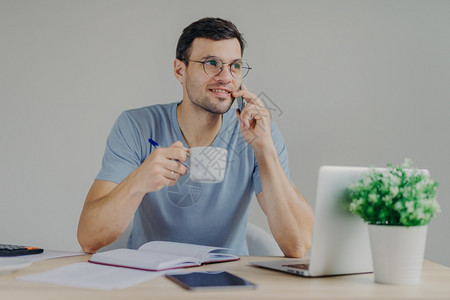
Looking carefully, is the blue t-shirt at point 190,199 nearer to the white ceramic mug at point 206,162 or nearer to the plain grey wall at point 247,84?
the white ceramic mug at point 206,162

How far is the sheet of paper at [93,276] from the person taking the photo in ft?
3.12

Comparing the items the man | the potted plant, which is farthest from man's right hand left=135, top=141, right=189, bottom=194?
the potted plant

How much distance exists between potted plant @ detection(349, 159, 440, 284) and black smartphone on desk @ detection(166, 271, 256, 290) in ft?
0.95

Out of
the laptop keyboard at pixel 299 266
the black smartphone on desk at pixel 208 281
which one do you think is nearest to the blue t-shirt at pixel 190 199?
the laptop keyboard at pixel 299 266

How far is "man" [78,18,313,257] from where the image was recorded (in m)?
1.74

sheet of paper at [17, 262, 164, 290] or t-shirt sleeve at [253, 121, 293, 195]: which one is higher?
t-shirt sleeve at [253, 121, 293, 195]

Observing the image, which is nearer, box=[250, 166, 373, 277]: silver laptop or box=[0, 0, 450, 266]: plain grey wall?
box=[250, 166, 373, 277]: silver laptop

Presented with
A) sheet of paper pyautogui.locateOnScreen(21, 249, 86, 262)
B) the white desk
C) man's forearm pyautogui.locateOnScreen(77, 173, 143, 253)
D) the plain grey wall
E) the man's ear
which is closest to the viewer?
the white desk

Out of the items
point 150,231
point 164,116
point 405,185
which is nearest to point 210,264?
point 405,185

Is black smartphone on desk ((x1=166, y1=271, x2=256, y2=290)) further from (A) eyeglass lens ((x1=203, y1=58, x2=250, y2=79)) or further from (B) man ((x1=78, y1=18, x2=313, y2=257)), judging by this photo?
(A) eyeglass lens ((x1=203, y1=58, x2=250, y2=79))

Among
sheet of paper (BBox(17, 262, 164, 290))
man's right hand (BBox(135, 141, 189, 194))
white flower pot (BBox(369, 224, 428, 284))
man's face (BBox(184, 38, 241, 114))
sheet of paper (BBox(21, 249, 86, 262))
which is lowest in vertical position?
sheet of paper (BBox(21, 249, 86, 262))

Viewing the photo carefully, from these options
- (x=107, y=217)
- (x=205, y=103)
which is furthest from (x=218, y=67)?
(x=107, y=217)

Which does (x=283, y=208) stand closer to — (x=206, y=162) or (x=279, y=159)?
(x=279, y=159)

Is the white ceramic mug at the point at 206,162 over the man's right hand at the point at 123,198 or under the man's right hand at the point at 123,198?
over
